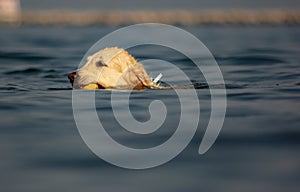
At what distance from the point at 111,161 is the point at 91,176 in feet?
1.34

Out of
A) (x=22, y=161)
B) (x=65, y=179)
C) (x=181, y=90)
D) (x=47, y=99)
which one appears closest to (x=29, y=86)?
(x=47, y=99)

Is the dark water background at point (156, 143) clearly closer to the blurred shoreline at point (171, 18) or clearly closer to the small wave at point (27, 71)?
the small wave at point (27, 71)

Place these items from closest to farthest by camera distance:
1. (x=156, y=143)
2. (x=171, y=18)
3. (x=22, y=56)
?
(x=156, y=143), (x=22, y=56), (x=171, y=18)

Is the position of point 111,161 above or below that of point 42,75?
below

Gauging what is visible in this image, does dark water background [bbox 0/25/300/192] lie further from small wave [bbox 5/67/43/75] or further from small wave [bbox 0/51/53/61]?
small wave [bbox 0/51/53/61]

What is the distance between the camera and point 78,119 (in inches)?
245

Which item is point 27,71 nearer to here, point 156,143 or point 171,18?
point 156,143

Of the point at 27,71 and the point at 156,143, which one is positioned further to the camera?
the point at 27,71

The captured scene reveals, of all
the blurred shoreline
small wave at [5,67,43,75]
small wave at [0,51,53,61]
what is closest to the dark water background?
small wave at [5,67,43,75]

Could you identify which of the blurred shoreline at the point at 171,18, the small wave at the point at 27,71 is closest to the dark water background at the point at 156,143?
the small wave at the point at 27,71

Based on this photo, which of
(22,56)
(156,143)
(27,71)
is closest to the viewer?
(156,143)

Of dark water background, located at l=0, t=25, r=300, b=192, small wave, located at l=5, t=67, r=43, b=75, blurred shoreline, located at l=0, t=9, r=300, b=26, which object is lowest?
dark water background, located at l=0, t=25, r=300, b=192

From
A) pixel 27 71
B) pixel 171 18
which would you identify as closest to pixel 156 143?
pixel 27 71

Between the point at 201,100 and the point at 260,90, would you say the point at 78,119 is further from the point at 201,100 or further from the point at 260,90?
the point at 260,90
